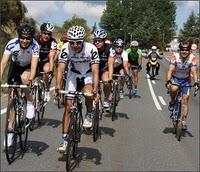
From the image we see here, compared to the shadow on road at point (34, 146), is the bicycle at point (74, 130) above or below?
above

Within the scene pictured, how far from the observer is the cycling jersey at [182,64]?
1485cm

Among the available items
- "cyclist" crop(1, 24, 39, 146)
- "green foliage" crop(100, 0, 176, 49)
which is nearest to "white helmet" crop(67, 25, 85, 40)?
"cyclist" crop(1, 24, 39, 146)

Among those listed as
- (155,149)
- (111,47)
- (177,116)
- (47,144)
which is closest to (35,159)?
(47,144)

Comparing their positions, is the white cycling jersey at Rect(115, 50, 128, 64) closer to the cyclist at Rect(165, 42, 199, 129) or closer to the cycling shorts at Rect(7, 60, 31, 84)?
the cyclist at Rect(165, 42, 199, 129)

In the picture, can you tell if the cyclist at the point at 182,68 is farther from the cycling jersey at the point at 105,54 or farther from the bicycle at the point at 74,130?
the bicycle at the point at 74,130

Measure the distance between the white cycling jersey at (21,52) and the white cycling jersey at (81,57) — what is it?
572 millimetres

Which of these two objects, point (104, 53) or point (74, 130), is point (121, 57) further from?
point (74, 130)

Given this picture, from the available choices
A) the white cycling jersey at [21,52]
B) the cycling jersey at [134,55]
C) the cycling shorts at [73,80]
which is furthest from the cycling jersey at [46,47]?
the cycling jersey at [134,55]

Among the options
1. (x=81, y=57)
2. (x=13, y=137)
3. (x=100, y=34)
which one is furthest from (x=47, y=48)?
(x=13, y=137)

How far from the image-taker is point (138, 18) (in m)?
11.0

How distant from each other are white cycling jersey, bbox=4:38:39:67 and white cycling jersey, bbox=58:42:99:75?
22.5 inches

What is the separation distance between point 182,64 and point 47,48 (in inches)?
134

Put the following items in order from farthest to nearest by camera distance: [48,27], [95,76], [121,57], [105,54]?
[121,57] → [105,54] → [48,27] → [95,76]

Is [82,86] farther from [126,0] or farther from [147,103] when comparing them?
[147,103]
